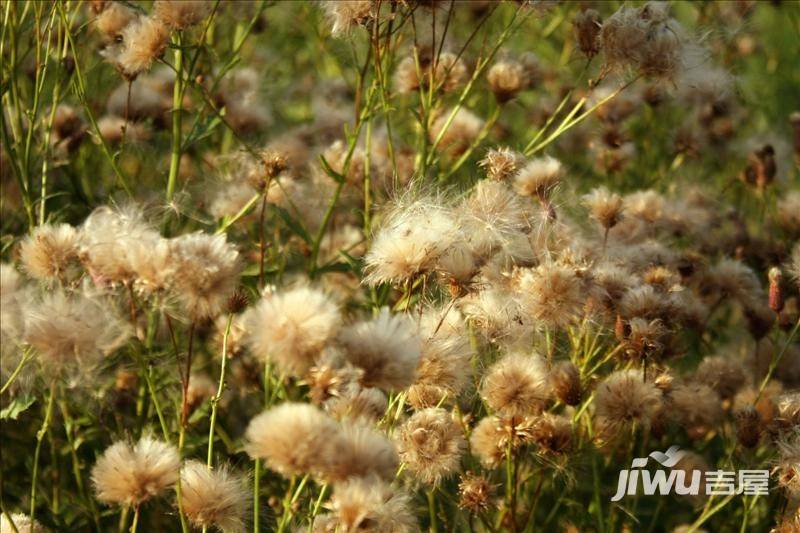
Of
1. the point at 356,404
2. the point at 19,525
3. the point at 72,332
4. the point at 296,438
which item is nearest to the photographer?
the point at 296,438

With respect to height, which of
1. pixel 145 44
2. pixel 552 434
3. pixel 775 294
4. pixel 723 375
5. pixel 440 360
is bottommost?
pixel 723 375

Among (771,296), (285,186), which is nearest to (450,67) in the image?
(285,186)

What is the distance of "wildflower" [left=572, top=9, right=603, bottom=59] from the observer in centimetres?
249

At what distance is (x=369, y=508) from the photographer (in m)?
1.48

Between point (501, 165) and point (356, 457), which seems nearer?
point (356, 457)

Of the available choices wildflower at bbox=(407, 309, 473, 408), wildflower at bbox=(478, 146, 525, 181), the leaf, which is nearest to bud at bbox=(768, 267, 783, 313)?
wildflower at bbox=(478, 146, 525, 181)

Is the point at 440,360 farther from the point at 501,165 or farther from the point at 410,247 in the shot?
the point at 501,165

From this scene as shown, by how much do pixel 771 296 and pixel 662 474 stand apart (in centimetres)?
46

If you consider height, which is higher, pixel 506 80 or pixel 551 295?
pixel 506 80

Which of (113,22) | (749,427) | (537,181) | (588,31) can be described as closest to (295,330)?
(537,181)

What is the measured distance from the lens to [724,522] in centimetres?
241

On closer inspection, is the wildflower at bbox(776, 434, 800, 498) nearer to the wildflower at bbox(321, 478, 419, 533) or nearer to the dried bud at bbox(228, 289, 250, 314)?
the wildflower at bbox(321, 478, 419, 533)

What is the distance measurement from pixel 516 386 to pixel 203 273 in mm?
619

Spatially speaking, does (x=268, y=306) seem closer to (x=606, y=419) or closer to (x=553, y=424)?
(x=553, y=424)
